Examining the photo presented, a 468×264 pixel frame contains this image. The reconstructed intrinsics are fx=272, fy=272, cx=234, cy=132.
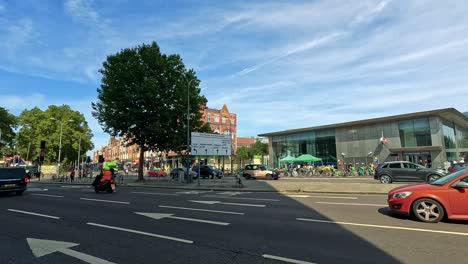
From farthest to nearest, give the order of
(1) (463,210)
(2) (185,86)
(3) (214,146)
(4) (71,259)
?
(2) (185,86) < (3) (214,146) < (1) (463,210) < (4) (71,259)

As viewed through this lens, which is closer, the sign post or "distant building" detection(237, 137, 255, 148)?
the sign post

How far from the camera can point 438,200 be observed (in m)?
7.05

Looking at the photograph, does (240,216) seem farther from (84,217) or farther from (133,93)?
(133,93)

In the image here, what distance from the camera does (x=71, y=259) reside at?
4.66 meters

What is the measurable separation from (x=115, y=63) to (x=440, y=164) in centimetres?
4239

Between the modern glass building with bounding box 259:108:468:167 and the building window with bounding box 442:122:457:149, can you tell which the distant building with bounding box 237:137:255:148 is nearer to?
the modern glass building with bounding box 259:108:468:167

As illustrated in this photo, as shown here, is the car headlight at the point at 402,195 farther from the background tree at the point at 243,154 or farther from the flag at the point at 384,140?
the background tree at the point at 243,154

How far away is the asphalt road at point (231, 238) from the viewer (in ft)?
15.3

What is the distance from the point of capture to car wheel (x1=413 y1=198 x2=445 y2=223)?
278 inches

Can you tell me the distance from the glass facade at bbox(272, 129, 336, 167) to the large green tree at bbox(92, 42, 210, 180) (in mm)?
29176

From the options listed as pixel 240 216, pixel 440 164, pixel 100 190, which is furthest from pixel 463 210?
pixel 440 164

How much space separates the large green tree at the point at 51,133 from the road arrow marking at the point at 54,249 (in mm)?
52781

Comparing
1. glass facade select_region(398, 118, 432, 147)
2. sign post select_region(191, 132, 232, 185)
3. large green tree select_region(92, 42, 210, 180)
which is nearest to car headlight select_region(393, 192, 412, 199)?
sign post select_region(191, 132, 232, 185)

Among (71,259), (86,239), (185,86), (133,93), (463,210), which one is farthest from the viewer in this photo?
(185,86)
